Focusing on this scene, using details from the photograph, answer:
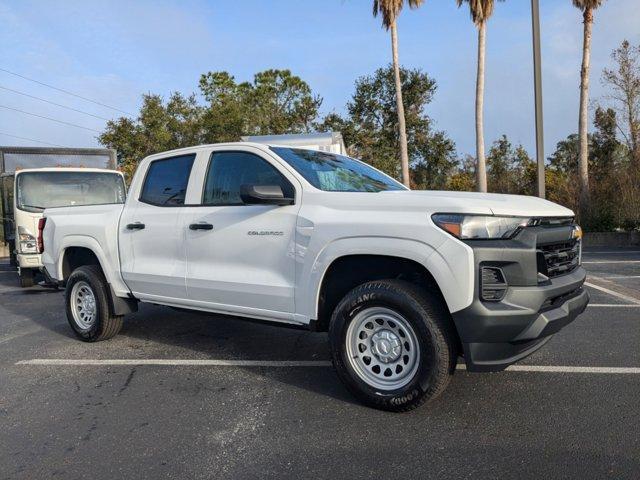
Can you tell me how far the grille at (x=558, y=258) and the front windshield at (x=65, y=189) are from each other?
334 inches

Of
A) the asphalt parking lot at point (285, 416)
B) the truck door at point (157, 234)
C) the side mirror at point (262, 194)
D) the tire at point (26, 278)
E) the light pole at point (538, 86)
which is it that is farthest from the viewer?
the light pole at point (538, 86)

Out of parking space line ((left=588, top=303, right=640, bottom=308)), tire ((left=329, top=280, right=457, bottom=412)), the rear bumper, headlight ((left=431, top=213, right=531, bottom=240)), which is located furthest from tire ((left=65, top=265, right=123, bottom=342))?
parking space line ((left=588, top=303, right=640, bottom=308))

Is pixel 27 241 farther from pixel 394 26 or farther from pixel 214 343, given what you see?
pixel 394 26

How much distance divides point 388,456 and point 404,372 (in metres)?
0.68

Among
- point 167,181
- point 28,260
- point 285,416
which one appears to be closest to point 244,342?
point 167,181

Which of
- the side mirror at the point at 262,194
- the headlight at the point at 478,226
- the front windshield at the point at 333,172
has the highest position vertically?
the front windshield at the point at 333,172

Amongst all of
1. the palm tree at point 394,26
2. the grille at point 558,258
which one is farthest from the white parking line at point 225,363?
the palm tree at point 394,26

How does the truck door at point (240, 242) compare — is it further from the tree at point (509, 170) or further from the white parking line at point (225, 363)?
the tree at point (509, 170)

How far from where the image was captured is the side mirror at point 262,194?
3.92 m

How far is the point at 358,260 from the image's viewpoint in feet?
13.0

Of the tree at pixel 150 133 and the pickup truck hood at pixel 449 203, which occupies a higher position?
the tree at pixel 150 133

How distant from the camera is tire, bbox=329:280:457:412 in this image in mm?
3486

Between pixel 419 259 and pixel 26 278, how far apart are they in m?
9.29

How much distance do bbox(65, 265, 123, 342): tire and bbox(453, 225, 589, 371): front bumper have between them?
12.4 ft
